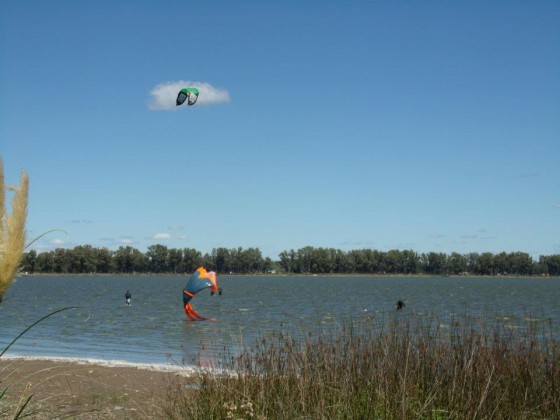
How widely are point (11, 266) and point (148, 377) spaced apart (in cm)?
1055

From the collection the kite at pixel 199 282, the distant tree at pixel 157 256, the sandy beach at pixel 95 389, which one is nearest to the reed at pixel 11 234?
the sandy beach at pixel 95 389

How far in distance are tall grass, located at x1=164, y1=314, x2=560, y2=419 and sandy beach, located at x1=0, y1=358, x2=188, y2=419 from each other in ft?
2.95

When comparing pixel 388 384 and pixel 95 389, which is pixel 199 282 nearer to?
pixel 95 389

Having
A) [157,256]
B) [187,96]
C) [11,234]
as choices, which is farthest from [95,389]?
[157,256]

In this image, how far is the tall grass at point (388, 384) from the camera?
6.39m

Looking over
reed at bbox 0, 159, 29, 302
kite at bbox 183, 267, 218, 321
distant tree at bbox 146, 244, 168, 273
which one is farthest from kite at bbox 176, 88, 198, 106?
distant tree at bbox 146, 244, 168, 273

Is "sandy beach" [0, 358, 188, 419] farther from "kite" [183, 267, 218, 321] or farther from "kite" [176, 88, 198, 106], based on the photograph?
"kite" [183, 267, 218, 321]

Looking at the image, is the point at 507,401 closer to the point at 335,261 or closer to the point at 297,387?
the point at 297,387

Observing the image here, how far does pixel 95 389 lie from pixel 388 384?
6.69m

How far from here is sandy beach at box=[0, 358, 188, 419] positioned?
26.3 ft

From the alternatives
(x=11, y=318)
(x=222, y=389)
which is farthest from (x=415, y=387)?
(x=11, y=318)

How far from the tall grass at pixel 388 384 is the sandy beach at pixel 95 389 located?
899 millimetres

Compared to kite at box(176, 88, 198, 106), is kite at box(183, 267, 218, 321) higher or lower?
lower

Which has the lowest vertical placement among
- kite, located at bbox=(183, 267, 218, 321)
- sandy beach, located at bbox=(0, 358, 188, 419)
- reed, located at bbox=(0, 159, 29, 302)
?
sandy beach, located at bbox=(0, 358, 188, 419)
